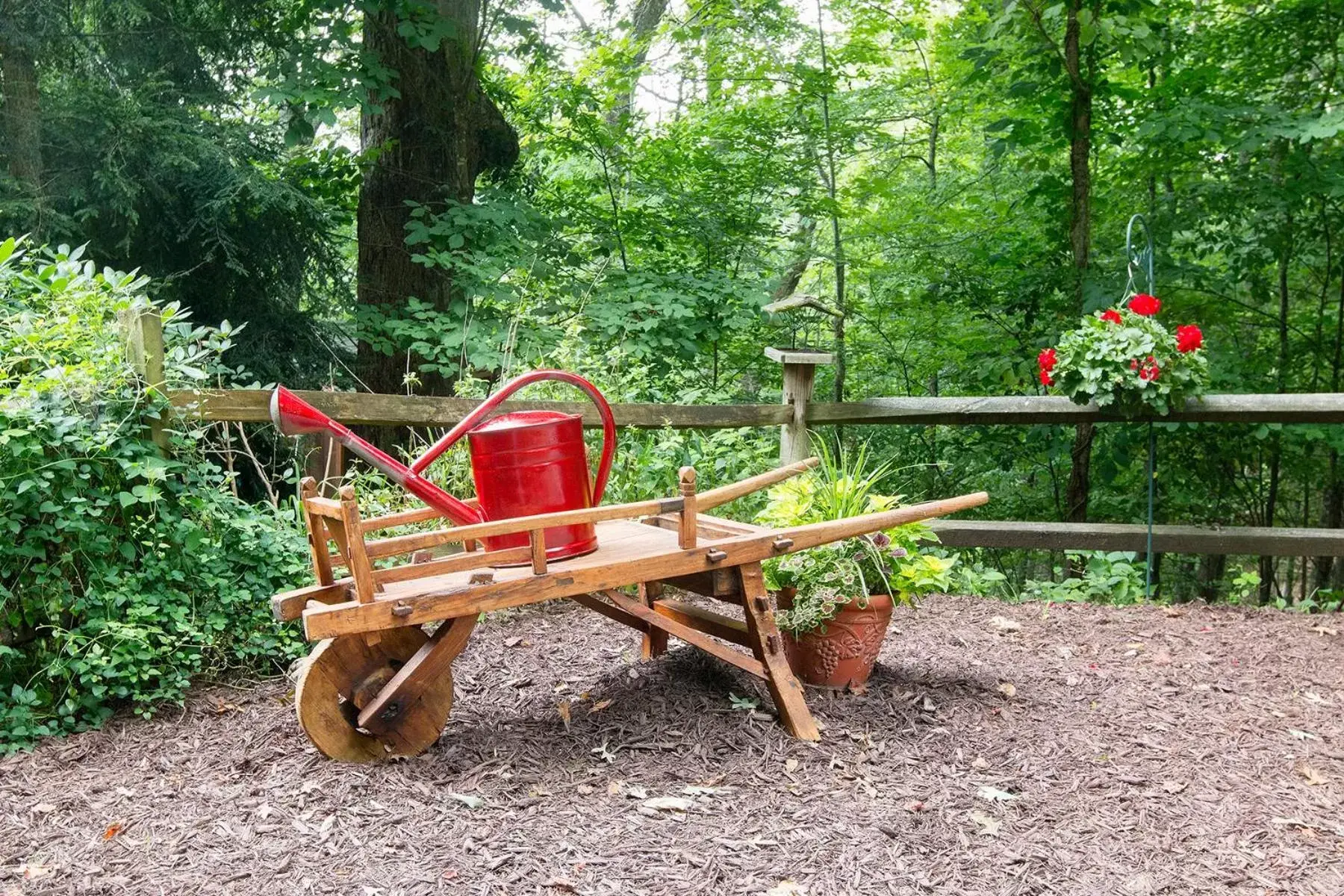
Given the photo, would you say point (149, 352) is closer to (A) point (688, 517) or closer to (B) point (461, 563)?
(B) point (461, 563)

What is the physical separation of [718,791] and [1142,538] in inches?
139

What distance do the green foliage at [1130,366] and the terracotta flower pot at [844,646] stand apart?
7.51ft

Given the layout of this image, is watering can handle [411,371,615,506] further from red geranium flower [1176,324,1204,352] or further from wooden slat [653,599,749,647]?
red geranium flower [1176,324,1204,352]

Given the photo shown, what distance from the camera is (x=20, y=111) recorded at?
191 inches

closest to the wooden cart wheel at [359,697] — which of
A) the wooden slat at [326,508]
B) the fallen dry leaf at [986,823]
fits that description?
the wooden slat at [326,508]

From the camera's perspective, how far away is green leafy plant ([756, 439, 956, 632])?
10.2 feet

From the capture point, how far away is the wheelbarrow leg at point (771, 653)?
9.23 ft

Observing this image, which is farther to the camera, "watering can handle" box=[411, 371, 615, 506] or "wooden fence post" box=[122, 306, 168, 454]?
"wooden fence post" box=[122, 306, 168, 454]

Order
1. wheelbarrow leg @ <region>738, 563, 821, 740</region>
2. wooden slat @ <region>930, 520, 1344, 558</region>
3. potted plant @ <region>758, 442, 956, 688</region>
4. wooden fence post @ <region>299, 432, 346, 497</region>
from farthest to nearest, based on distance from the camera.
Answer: wooden slat @ <region>930, 520, 1344, 558</region> → wooden fence post @ <region>299, 432, 346, 497</region> → potted plant @ <region>758, 442, 956, 688</region> → wheelbarrow leg @ <region>738, 563, 821, 740</region>

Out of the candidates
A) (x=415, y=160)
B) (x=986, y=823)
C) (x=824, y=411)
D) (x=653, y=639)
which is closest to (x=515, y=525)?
(x=653, y=639)

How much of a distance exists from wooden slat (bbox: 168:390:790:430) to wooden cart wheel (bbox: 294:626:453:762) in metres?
1.11

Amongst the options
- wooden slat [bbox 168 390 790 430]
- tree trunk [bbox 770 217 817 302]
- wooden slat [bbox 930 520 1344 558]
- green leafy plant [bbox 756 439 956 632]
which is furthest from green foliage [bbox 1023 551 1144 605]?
tree trunk [bbox 770 217 817 302]

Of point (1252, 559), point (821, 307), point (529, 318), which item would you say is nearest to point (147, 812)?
point (529, 318)

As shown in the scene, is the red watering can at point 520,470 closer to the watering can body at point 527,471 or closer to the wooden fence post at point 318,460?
the watering can body at point 527,471
